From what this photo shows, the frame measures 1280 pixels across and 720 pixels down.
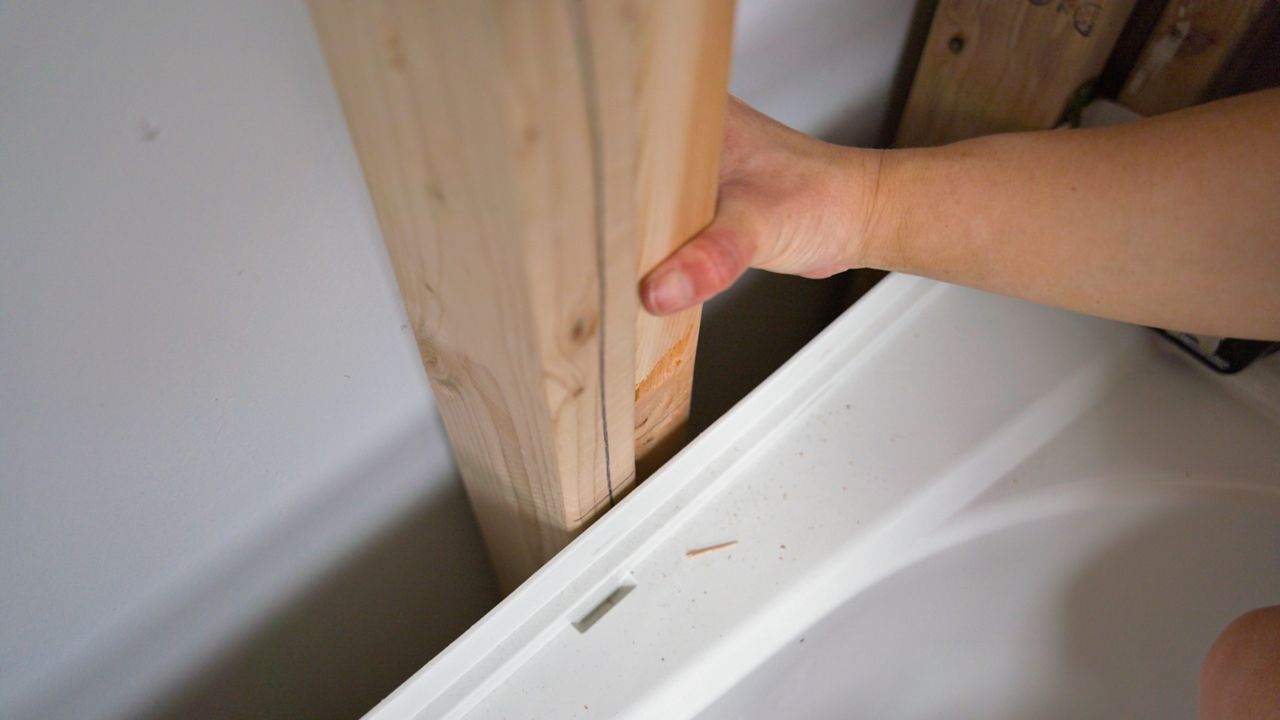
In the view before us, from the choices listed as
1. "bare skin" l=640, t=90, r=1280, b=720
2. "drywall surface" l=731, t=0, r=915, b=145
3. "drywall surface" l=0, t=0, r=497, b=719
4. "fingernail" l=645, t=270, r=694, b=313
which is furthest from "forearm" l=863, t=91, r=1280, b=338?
"drywall surface" l=0, t=0, r=497, b=719

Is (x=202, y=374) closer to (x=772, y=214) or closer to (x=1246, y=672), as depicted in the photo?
(x=772, y=214)

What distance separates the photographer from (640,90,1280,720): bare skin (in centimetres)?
43

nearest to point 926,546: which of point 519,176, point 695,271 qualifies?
point 695,271

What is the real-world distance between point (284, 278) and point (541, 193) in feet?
0.52

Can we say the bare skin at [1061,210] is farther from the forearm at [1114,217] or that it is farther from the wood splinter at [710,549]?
the wood splinter at [710,549]

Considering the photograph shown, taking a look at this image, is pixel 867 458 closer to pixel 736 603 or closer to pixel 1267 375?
pixel 736 603

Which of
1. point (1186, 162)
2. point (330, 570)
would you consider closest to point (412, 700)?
point (330, 570)

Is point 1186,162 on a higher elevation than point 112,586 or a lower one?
higher

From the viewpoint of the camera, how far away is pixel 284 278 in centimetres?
33

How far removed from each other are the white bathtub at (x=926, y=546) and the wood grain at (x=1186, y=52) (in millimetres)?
216

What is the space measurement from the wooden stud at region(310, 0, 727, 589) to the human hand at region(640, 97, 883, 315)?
1.2 inches

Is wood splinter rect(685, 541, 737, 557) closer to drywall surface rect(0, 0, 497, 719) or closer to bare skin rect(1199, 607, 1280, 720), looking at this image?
drywall surface rect(0, 0, 497, 719)

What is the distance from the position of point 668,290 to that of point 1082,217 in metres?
0.29

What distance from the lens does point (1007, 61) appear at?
626 millimetres
